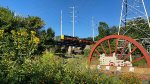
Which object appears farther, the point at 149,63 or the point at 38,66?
the point at 149,63

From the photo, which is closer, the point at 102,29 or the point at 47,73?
the point at 47,73

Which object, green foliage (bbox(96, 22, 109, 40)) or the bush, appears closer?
the bush

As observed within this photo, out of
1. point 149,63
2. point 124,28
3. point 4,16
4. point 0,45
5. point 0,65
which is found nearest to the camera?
point 0,65

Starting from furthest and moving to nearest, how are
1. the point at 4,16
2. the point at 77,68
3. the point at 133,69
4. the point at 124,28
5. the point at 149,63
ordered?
1. the point at 4,16
2. the point at 124,28
3. the point at 149,63
4. the point at 133,69
5. the point at 77,68

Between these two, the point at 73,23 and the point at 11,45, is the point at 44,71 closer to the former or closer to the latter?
the point at 11,45

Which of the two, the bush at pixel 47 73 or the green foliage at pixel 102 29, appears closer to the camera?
the bush at pixel 47 73

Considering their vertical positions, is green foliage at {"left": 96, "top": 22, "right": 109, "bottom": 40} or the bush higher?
green foliage at {"left": 96, "top": 22, "right": 109, "bottom": 40}

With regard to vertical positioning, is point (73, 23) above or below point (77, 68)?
above

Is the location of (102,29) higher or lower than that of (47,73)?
higher

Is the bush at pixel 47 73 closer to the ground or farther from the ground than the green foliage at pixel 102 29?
closer to the ground

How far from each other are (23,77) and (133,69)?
1299 centimetres

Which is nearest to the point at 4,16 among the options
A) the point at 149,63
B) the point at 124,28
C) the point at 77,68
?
the point at 124,28

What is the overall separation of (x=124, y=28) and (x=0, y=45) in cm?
2318

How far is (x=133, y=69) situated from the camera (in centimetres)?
2053
